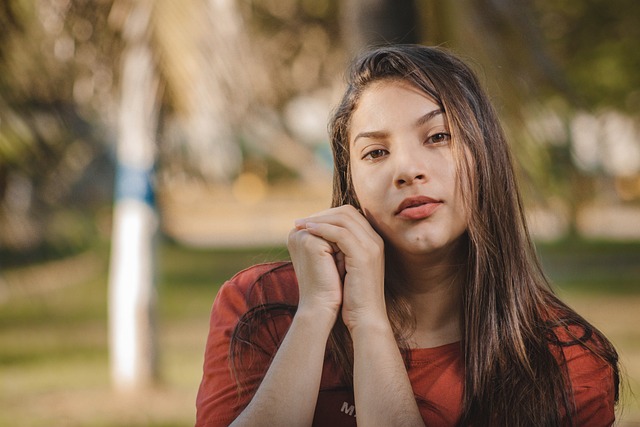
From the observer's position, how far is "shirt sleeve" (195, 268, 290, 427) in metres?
2.16

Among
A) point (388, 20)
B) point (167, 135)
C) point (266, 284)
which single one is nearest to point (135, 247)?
point (167, 135)

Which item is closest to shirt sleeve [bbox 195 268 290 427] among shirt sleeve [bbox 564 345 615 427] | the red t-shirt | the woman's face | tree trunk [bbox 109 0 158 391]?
the red t-shirt

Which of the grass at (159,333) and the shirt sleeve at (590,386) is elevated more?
the grass at (159,333)

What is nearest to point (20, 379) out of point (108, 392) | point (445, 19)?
point (108, 392)

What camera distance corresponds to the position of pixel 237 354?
2.18m

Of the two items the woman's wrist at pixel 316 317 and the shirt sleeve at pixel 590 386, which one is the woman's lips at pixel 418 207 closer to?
the woman's wrist at pixel 316 317

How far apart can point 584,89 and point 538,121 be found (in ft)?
34.4

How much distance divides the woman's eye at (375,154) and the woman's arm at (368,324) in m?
0.13

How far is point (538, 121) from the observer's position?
208 inches

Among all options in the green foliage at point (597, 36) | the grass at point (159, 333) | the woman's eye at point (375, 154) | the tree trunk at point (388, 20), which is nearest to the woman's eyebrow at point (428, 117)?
the woman's eye at point (375, 154)

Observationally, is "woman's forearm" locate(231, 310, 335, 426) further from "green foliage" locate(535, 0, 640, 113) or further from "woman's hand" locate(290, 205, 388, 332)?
"green foliage" locate(535, 0, 640, 113)

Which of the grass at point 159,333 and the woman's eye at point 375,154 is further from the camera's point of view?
the grass at point 159,333

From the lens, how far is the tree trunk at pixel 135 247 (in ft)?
25.8

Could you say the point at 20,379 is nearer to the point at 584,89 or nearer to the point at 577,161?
the point at 577,161
